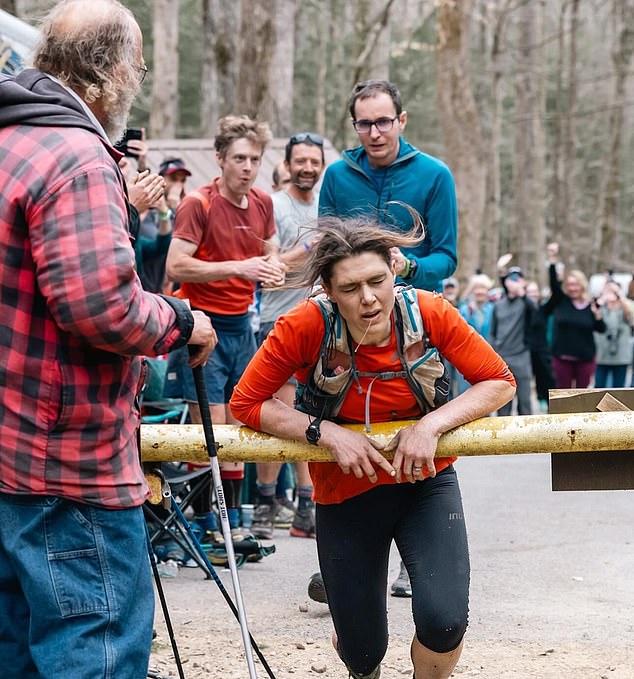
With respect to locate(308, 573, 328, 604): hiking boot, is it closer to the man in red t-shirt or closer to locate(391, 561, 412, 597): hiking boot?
locate(391, 561, 412, 597): hiking boot

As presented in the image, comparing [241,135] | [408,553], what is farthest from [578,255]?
[408,553]

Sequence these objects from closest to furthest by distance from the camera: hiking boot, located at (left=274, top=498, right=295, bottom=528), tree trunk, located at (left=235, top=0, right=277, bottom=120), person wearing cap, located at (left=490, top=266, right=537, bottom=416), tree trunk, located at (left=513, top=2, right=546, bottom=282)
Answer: hiking boot, located at (left=274, top=498, right=295, bottom=528) → tree trunk, located at (left=235, top=0, right=277, bottom=120) → person wearing cap, located at (left=490, top=266, right=537, bottom=416) → tree trunk, located at (left=513, top=2, right=546, bottom=282)

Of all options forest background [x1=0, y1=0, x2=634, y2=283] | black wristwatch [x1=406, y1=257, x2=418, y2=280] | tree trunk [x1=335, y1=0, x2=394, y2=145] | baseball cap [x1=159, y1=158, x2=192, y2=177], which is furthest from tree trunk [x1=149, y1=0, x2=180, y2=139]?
black wristwatch [x1=406, y1=257, x2=418, y2=280]

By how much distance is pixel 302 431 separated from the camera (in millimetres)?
4004

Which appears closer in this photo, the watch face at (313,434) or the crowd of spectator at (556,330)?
the watch face at (313,434)

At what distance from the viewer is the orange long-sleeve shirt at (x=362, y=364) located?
158 inches

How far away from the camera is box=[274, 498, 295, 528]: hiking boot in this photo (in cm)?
822

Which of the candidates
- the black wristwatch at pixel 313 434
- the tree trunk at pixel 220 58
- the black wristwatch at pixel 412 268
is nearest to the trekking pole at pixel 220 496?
the black wristwatch at pixel 313 434

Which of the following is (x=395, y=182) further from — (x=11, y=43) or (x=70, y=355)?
(x=11, y=43)

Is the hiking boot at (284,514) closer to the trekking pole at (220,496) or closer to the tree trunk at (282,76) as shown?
the trekking pole at (220,496)

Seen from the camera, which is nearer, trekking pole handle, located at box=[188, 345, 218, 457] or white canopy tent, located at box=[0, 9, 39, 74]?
trekking pole handle, located at box=[188, 345, 218, 457]

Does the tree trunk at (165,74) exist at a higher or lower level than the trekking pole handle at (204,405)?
higher

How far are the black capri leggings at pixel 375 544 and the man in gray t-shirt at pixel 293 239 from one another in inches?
129

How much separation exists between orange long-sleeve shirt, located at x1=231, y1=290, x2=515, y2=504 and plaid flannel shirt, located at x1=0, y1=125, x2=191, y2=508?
1022 millimetres
